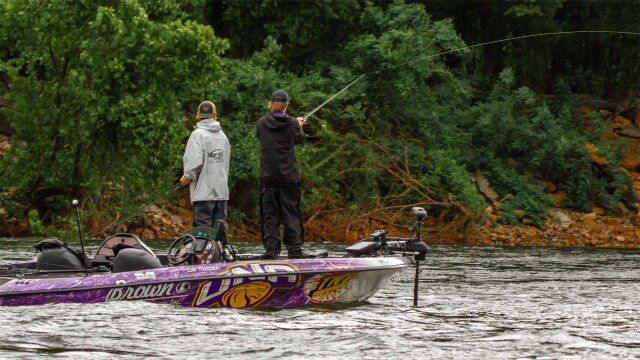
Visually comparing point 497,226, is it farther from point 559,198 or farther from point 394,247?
point 394,247

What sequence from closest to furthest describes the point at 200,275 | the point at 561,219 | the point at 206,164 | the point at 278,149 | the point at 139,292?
the point at 139,292
the point at 200,275
the point at 278,149
the point at 206,164
the point at 561,219

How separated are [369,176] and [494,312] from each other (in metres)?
16.1

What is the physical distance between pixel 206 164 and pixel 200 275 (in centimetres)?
162

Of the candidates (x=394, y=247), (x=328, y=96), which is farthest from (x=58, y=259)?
(x=328, y=96)

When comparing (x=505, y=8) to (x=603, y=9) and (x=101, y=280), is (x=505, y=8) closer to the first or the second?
(x=603, y=9)

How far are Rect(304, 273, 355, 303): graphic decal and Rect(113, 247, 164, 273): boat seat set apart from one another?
1.47 m

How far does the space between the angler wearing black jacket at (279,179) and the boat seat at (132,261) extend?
1.25m

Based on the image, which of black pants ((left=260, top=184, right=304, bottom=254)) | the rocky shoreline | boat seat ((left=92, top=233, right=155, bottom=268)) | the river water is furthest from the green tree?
black pants ((left=260, top=184, right=304, bottom=254))

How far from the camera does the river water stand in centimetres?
985

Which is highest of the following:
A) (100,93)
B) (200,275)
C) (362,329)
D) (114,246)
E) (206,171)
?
(100,93)

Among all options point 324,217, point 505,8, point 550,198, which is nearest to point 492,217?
point 550,198

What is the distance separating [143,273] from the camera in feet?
38.0

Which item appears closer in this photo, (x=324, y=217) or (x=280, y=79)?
(x=324, y=217)

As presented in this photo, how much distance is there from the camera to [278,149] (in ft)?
41.1
